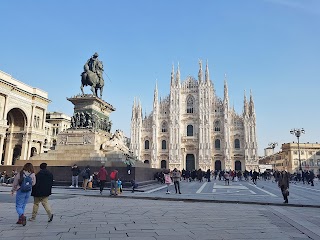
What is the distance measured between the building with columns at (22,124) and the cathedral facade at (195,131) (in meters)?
18.8

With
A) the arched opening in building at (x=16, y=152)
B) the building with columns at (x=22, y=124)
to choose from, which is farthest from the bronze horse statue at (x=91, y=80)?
the arched opening in building at (x=16, y=152)

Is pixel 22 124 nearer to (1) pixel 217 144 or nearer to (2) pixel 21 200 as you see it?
(1) pixel 217 144

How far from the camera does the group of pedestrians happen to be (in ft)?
17.5

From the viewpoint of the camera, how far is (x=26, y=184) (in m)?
5.42

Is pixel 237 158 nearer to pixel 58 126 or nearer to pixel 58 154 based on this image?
pixel 58 126

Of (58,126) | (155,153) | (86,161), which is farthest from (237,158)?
(86,161)

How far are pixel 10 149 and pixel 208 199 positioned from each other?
39.3 m

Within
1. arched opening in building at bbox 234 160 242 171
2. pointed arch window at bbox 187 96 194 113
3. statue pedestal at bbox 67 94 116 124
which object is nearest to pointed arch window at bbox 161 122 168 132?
pointed arch window at bbox 187 96 194 113

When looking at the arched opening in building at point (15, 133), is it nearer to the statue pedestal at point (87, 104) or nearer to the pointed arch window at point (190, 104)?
the statue pedestal at point (87, 104)

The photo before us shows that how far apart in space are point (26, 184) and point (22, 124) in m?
41.2

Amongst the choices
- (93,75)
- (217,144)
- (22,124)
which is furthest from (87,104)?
(217,144)

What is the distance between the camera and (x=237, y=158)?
171 ft

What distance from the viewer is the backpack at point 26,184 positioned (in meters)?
5.39

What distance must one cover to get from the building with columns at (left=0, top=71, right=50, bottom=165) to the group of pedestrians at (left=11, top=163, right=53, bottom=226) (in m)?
37.4
